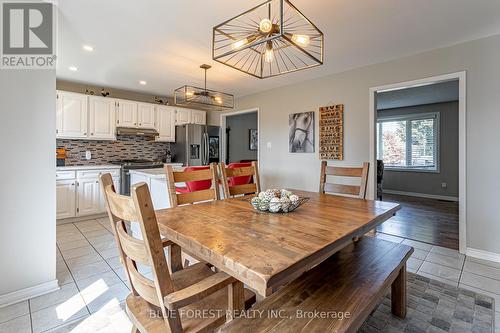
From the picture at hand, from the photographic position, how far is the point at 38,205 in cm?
202

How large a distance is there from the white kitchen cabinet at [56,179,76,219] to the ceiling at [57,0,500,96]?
179 centimetres

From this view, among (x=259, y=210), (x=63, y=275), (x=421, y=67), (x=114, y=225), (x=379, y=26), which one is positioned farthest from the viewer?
(x=421, y=67)

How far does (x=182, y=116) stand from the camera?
5664 mm

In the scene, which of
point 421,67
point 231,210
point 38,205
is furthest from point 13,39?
point 421,67

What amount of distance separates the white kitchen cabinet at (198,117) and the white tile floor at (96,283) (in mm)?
3321

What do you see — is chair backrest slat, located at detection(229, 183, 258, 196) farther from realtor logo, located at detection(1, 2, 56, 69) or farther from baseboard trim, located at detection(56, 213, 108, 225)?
baseboard trim, located at detection(56, 213, 108, 225)

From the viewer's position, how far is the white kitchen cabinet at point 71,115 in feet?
13.4

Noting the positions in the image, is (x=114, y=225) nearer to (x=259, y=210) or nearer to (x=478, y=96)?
(x=259, y=210)

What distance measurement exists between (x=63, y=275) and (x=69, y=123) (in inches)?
114

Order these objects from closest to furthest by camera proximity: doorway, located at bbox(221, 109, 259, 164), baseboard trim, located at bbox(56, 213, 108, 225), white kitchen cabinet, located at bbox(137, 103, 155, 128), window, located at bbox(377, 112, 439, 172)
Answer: baseboard trim, located at bbox(56, 213, 108, 225)
white kitchen cabinet, located at bbox(137, 103, 155, 128)
window, located at bbox(377, 112, 439, 172)
doorway, located at bbox(221, 109, 259, 164)

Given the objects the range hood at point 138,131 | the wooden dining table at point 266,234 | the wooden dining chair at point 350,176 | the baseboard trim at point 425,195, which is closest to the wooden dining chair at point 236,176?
the wooden dining table at point 266,234

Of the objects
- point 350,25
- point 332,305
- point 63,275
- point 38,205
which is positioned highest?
point 350,25

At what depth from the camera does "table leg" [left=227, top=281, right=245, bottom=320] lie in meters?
1.01

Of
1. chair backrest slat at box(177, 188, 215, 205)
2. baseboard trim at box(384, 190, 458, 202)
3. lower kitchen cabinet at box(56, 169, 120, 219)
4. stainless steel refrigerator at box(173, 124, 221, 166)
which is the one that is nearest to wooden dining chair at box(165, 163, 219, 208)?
chair backrest slat at box(177, 188, 215, 205)
